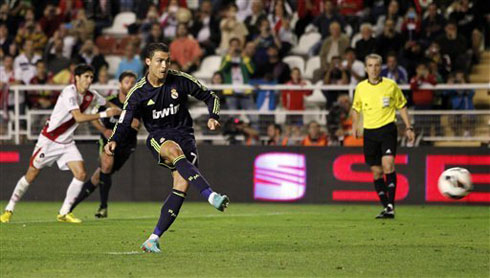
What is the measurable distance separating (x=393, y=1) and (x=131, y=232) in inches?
466

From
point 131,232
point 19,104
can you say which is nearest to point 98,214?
point 131,232

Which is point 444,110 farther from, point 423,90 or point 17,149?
point 17,149

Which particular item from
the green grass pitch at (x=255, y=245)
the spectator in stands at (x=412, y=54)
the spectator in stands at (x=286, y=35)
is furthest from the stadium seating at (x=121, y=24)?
the green grass pitch at (x=255, y=245)

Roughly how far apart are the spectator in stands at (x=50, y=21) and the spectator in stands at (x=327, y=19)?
250 inches

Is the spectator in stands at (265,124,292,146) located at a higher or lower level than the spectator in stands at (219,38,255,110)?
lower

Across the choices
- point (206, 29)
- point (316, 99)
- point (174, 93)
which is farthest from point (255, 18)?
point (174, 93)

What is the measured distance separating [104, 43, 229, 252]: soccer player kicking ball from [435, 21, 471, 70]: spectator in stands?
11734 millimetres

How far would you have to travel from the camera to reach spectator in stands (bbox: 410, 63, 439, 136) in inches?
782

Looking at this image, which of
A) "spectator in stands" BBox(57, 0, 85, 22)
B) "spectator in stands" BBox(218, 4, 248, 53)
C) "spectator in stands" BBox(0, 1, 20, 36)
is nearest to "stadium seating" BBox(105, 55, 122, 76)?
"spectator in stands" BBox(57, 0, 85, 22)

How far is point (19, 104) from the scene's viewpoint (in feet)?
69.1

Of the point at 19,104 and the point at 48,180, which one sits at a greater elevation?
the point at 19,104

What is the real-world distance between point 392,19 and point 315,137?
4020mm

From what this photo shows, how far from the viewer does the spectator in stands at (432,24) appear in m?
22.5

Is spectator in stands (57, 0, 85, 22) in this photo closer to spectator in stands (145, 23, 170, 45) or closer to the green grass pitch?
spectator in stands (145, 23, 170, 45)
